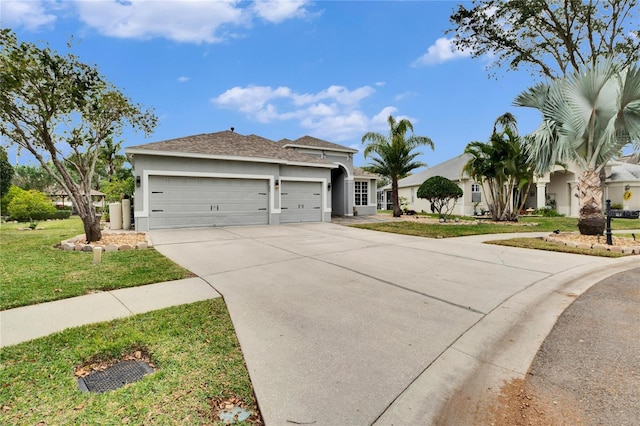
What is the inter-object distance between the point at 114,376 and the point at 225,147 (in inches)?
539

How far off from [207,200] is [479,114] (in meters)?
18.6

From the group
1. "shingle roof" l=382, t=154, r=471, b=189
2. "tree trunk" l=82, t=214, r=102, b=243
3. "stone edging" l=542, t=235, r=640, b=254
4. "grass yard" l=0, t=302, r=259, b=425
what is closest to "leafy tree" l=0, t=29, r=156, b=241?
"tree trunk" l=82, t=214, r=102, b=243

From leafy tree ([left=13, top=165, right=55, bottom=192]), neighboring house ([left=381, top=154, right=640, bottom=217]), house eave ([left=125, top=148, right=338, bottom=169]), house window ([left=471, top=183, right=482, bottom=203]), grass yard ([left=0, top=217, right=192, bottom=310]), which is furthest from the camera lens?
leafy tree ([left=13, top=165, right=55, bottom=192])

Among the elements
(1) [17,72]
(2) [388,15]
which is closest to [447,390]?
(1) [17,72]

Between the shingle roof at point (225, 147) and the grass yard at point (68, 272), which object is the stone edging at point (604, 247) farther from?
the shingle roof at point (225, 147)

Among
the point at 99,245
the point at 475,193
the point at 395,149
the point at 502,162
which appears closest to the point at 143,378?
the point at 99,245

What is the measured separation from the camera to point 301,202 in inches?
671

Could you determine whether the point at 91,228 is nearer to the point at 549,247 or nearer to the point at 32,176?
the point at 549,247

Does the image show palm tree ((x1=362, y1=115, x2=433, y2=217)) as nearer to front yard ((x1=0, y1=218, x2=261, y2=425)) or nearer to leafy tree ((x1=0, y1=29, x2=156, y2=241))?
leafy tree ((x1=0, y1=29, x2=156, y2=241))

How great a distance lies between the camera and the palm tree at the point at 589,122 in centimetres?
930

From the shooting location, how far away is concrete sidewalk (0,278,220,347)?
11.6ft

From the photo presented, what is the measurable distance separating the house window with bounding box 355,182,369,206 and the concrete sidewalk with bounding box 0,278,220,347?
19.6 m

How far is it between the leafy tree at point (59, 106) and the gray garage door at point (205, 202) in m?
3.28

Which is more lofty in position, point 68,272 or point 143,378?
point 68,272
